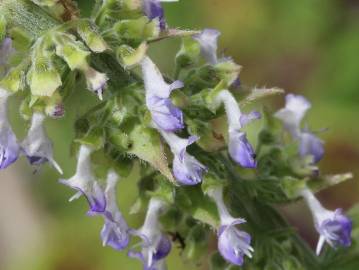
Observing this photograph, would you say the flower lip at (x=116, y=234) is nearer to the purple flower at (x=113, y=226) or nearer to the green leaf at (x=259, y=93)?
the purple flower at (x=113, y=226)

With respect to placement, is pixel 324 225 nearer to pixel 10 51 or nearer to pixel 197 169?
pixel 197 169

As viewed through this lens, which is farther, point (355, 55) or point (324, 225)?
point (355, 55)

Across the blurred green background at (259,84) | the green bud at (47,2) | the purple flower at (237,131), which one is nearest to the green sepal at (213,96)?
the purple flower at (237,131)

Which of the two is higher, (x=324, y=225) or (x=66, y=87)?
(x=66, y=87)

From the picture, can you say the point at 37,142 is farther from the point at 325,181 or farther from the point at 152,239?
the point at 325,181

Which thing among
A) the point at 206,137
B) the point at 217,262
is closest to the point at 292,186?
the point at 217,262

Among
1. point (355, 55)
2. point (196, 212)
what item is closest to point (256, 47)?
point (355, 55)

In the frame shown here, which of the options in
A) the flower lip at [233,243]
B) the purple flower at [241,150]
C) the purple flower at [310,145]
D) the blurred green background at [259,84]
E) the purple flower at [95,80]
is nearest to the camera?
the purple flower at [95,80]
